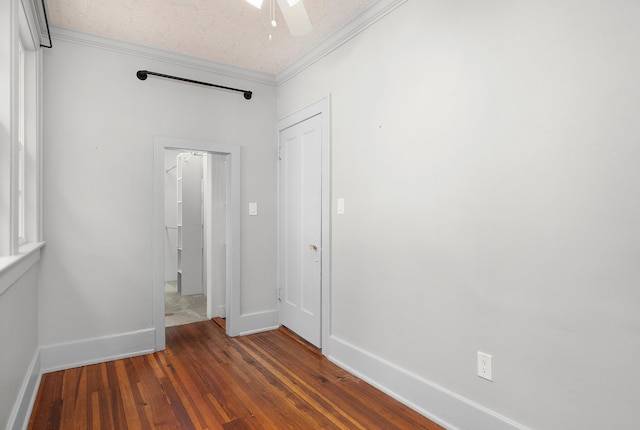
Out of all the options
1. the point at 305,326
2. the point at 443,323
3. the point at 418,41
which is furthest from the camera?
the point at 305,326

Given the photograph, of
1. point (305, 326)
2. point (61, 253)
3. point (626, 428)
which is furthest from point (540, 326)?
point (61, 253)

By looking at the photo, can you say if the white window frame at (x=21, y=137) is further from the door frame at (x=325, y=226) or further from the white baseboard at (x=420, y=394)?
the white baseboard at (x=420, y=394)

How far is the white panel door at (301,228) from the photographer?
326cm

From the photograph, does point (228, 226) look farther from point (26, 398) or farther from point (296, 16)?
point (296, 16)

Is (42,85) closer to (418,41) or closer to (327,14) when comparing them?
(327,14)

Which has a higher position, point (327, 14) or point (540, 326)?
point (327, 14)

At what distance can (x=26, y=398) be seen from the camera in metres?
2.13

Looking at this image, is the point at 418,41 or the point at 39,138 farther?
the point at 39,138

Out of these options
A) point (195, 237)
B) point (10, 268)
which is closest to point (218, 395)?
point (10, 268)

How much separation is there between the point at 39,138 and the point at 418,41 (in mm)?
2844

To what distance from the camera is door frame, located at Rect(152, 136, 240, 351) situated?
Answer: 3.25m

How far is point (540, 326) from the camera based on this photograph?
1658mm

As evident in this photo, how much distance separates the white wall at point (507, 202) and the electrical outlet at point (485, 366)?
0.03 metres

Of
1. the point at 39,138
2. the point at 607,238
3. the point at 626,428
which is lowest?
the point at 626,428
